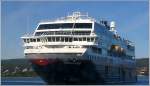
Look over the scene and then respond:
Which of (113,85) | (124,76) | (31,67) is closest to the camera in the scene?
(31,67)

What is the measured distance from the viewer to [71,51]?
43.9 feet

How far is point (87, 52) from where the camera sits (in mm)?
13609

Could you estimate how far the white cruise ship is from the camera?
43.7 feet

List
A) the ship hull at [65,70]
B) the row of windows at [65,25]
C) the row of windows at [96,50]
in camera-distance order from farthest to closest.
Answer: the row of windows at [65,25]
the row of windows at [96,50]
the ship hull at [65,70]

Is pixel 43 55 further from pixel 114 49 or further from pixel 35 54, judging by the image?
pixel 114 49

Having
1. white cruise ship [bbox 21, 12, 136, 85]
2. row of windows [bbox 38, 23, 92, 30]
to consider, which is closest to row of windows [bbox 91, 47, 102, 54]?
white cruise ship [bbox 21, 12, 136, 85]

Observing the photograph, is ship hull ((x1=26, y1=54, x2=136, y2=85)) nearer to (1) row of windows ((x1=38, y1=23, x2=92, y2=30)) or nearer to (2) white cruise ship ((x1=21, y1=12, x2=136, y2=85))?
(2) white cruise ship ((x1=21, y1=12, x2=136, y2=85))

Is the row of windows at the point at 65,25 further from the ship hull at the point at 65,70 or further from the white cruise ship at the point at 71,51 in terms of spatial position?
the ship hull at the point at 65,70

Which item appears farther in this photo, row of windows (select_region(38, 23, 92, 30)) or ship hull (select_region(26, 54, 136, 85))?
row of windows (select_region(38, 23, 92, 30))

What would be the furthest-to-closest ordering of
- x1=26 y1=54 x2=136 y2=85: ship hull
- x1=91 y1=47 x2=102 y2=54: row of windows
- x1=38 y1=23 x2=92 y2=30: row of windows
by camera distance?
x1=38 y1=23 x2=92 y2=30: row of windows
x1=91 y1=47 x2=102 y2=54: row of windows
x1=26 y1=54 x2=136 y2=85: ship hull

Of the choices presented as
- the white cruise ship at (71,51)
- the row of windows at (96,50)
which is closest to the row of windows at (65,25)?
the white cruise ship at (71,51)

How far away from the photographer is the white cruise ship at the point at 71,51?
1331 cm

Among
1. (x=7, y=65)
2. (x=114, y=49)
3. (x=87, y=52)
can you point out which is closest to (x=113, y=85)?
(x=114, y=49)

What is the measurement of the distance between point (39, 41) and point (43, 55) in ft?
1.73
